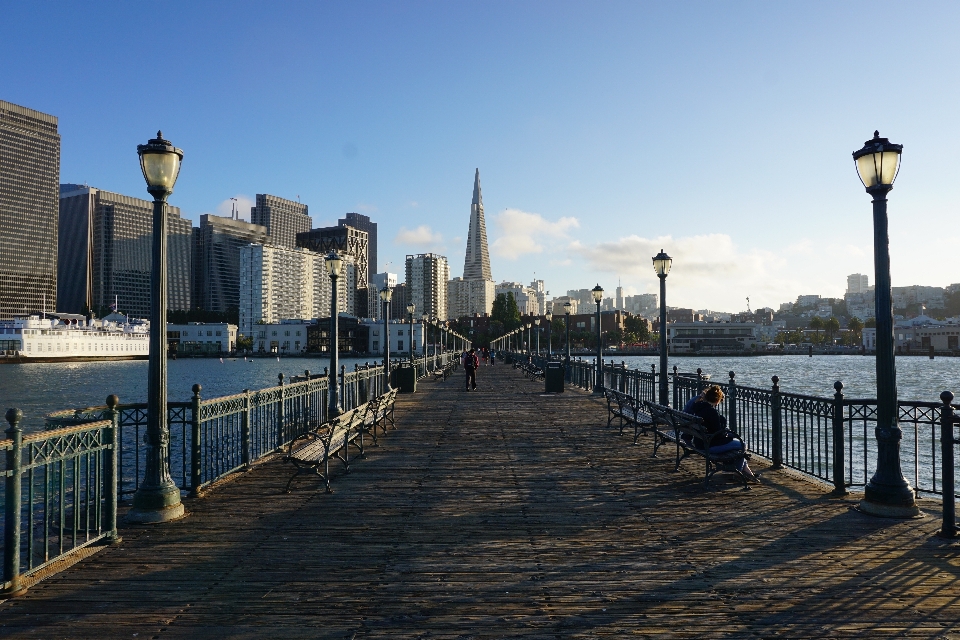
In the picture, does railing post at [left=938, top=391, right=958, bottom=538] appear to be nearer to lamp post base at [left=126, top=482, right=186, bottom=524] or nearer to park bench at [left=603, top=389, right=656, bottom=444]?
park bench at [left=603, top=389, right=656, bottom=444]

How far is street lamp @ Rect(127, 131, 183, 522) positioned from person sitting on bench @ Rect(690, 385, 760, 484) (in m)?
7.11

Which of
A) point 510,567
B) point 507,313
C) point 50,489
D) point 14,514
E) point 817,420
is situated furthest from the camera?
point 507,313

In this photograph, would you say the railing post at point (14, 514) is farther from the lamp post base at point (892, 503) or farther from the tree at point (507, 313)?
the tree at point (507, 313)

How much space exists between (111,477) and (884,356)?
8.99 meters

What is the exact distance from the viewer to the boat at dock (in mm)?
144875

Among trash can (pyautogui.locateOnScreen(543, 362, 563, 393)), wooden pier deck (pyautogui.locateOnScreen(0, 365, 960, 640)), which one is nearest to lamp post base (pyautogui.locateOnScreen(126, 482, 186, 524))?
wooden pier deck (pyautogui.locateOnScreen(0, 365, 960, 640))

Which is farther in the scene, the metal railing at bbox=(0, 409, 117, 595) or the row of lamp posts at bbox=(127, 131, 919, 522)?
the row of lamp posts at bbox=(127, 131, 919, 522)

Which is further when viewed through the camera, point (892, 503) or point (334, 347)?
point (334, 347)

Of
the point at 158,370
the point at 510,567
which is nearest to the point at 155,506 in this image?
the point at 158,370

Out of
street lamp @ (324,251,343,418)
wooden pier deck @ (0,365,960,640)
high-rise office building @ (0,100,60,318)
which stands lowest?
wooden pier deck @ (0,365,960,640)

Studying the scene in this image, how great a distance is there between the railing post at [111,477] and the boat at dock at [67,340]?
453 feet

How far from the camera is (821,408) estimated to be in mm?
8734

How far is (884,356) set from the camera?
295 inches

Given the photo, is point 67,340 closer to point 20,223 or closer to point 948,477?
point 20,223
